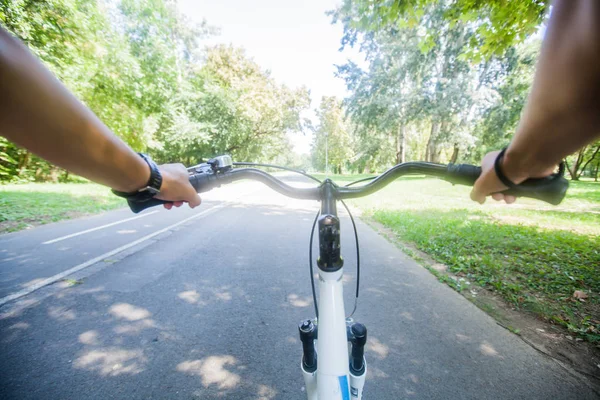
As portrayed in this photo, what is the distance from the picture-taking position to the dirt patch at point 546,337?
7.39ft

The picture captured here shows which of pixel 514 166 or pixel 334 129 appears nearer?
pixel 514 166

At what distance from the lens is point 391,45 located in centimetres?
1858

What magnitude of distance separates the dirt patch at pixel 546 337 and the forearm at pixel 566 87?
9.16 feet

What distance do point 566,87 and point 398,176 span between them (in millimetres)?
707

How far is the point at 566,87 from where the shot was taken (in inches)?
23.8

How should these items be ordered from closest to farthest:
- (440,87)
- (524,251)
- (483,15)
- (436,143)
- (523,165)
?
(523,165) → (483,15) → (524,251) → (440,87) → (436,143)

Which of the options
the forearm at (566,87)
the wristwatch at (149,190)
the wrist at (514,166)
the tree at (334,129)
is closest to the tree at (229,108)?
the tree at (334,129)

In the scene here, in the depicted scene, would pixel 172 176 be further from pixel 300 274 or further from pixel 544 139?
pixel 300 274

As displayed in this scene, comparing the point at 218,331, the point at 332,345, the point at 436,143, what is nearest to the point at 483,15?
the point at 332,345

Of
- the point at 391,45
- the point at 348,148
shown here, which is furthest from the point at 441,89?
the point at 348,148

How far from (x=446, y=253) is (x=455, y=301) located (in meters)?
1.82

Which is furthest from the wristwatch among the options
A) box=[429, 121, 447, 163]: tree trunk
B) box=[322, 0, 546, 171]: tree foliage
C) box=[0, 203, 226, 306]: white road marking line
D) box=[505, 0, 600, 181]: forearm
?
box=[429, 121, 447, 163]: tree trunk

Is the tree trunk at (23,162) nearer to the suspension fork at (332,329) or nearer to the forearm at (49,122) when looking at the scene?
the forearm at (49,122)

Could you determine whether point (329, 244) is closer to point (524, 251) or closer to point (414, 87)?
point (524, 251)
